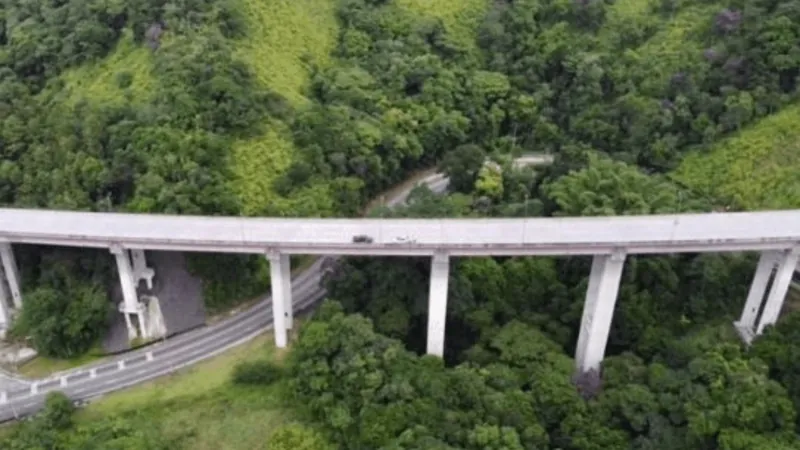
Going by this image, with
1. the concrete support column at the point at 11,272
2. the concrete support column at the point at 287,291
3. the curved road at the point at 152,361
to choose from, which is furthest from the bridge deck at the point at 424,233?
the curved road at the point at 152,361

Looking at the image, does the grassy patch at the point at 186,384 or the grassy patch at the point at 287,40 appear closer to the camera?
the grassy patch at the point at 186,384

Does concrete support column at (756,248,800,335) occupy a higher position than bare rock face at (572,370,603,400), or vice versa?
concrete support column at (756,248,800,335)

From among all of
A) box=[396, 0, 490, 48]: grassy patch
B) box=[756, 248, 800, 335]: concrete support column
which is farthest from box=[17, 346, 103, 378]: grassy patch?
box=[396, 0, 490, 48]: grassy patch

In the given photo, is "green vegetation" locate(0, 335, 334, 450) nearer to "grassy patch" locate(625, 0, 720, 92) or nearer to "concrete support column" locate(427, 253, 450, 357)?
"concrete support column" locate(427, 253, 450, 357)

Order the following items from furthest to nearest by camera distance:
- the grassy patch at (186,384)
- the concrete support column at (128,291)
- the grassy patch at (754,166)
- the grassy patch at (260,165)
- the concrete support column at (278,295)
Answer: the grassy patch at (754,166), the grassy patch at (260,165), the concrete support column at (128,291), the concrete support column at (278,295), the grassy patch at (186,384)

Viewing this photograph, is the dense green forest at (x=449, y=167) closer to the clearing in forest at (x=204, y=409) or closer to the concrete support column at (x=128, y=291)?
the clearing in forest at (x=204, y=409)

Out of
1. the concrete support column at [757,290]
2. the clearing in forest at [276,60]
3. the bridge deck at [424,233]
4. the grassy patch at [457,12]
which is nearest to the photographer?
the bridge deck at [424,233]
